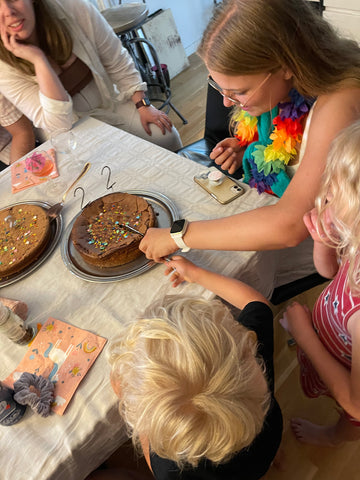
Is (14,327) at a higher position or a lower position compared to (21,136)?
lower

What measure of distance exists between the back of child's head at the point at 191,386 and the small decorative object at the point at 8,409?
27cm

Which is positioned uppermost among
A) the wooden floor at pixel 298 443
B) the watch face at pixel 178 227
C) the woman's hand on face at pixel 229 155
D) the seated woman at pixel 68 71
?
the seated woman at pixel 68 71

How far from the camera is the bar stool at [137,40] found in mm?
2539

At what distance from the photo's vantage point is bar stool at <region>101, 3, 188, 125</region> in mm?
2539

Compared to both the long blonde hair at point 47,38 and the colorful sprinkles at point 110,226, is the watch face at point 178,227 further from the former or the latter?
the long blonde hair at point 47,38

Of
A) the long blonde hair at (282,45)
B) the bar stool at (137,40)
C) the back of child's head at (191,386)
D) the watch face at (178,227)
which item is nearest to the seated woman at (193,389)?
the back of child's head at (191,386)

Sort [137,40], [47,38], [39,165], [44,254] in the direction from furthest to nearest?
[137,40], [47,38], [39,165], [44,254]

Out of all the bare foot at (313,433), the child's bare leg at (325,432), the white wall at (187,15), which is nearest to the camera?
the child's bare leg at (325,432)

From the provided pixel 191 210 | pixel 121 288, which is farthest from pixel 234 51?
pixel 121 288

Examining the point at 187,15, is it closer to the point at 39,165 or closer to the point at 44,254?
the point at 39,165

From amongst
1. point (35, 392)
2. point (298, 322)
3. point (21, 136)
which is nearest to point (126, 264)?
point (35, 392)

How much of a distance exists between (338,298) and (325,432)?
2.25 feet

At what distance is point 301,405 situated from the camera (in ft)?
4.70

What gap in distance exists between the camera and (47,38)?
1.51 meters
